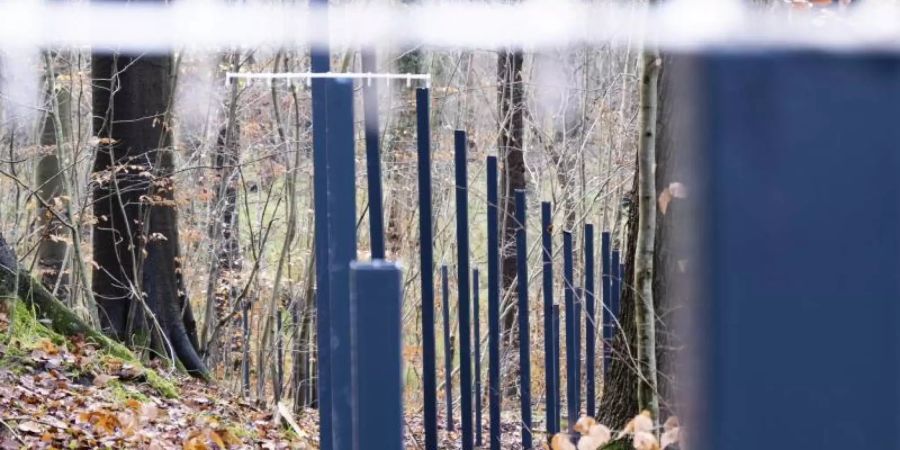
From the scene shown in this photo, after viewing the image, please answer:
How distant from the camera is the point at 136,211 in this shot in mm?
6996

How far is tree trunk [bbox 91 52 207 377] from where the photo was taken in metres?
6.79

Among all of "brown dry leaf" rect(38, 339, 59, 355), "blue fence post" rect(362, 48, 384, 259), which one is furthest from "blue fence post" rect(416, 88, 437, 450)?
"brown dry leaf" rect(38, 339, 59, 355)

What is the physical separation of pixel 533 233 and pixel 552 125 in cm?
114

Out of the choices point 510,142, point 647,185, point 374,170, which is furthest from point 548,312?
point 510,142

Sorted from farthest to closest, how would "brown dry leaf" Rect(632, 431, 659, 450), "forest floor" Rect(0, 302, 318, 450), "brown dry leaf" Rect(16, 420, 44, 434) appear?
"forest floor" Rect(0, 302, 318, 450), "brown dry leaf" Rect(16, 420, 44, 434), "brown dry leaf" Rect(632, 431, 659, 450)

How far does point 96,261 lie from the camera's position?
7008 millimetres

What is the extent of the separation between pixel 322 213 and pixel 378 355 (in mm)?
2498

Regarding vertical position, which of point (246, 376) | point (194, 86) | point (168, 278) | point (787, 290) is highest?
point (194, 86)

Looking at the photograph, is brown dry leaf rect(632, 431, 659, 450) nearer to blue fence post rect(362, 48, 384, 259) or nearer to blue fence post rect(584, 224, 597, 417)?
blue fence post rect(362, 48, 384, 259)

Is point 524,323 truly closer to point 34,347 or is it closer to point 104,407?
point 104,407

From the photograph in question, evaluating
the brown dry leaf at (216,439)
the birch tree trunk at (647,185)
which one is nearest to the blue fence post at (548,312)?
the brown dry leaf at (216,439)

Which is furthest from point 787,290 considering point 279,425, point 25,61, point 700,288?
point 25,61

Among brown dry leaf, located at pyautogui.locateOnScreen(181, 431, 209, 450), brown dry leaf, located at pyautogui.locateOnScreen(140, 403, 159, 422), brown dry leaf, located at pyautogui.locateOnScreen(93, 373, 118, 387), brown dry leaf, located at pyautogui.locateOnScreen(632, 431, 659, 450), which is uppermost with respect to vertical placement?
brown dry leaf, located at pyautogui.locateOnScreen(632, 431, 659, 450)

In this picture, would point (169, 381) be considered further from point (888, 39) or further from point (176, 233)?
point (888, 39)
